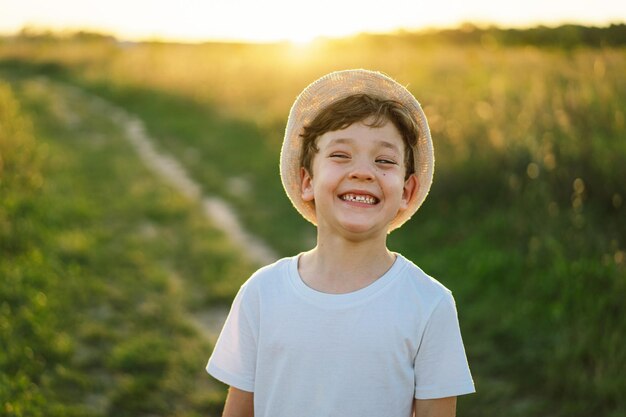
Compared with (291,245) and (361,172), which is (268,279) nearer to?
(361,172)

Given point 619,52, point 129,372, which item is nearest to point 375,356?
point 129,372

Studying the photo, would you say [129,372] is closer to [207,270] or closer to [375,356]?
[207,270]

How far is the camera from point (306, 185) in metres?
2.10

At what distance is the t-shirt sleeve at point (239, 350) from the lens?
191cm

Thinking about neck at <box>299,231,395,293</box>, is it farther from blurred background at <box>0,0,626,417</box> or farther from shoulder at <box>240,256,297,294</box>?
blurred background at <box>0,0,626,417</box>

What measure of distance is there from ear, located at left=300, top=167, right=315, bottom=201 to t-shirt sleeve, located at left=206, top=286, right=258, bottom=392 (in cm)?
33

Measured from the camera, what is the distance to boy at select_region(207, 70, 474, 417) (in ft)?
5.74

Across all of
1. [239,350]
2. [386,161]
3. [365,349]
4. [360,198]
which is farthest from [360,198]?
[239,350]

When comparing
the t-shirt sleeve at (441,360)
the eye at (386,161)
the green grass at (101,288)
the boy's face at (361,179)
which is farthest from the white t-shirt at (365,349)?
the green grass at (101,288)

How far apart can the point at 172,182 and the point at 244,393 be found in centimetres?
775

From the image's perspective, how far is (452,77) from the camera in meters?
10.6

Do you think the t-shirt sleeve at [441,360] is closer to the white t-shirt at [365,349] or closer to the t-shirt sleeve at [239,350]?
the white t-shirt at [365,349]

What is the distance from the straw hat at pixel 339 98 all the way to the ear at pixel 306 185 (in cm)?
1

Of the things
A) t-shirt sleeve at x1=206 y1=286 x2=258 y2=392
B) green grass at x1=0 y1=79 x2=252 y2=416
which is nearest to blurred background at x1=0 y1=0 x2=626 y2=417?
green grass at x1=0 y1=79 x2=252 y2=416
